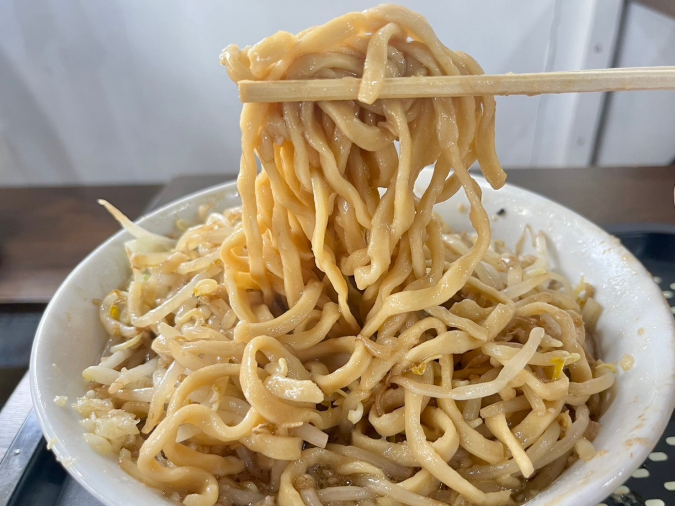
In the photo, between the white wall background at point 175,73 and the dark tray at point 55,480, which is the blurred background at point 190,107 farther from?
the dark tray at point 55,480

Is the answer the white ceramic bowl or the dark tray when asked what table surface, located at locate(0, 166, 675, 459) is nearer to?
the white ceramic bowl

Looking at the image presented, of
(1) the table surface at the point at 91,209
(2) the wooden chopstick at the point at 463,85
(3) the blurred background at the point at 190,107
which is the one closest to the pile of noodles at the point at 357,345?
(2) the wooden chopstick at the point at 463,85

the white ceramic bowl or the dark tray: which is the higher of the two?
the white ceramic bowl

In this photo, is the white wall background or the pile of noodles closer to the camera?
the pile of noodles

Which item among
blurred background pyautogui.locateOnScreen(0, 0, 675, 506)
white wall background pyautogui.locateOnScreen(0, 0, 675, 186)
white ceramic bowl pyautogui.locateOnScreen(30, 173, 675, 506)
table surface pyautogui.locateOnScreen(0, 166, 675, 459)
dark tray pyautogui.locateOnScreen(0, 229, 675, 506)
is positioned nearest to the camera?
white ceramic bowl pyautogui.locateOnScreen(30, 173, 675, 506)

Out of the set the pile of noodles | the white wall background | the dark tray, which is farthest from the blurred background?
the pile of noodles

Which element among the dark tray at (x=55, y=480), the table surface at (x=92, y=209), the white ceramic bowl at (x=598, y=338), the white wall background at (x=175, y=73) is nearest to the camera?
the white ceramic bowl at (x=598, y=338)

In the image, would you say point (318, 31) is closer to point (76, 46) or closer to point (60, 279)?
point (60, 279)

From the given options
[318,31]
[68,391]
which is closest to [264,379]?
[68,391]
